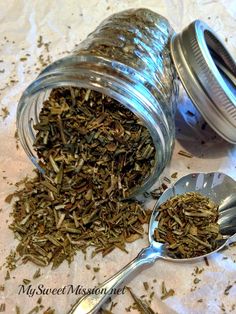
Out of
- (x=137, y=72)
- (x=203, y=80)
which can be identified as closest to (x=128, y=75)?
(x=137, y=72)

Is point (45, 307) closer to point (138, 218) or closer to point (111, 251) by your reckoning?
point (111, 251)

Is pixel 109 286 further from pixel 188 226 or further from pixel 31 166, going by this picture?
pixel 31 166

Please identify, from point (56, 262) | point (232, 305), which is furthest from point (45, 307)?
point (232, 305)

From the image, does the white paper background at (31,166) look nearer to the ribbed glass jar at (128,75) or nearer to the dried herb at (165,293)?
the dried herb at (165,293)

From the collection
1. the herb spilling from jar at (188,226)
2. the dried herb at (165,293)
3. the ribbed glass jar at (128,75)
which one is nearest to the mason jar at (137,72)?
the ribbed glass jar at (128,75)

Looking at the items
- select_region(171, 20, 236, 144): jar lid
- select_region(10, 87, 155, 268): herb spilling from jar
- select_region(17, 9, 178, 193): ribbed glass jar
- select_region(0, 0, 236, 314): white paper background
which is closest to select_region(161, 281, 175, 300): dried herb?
select_region(0, 0, 236, 314): white paper background
